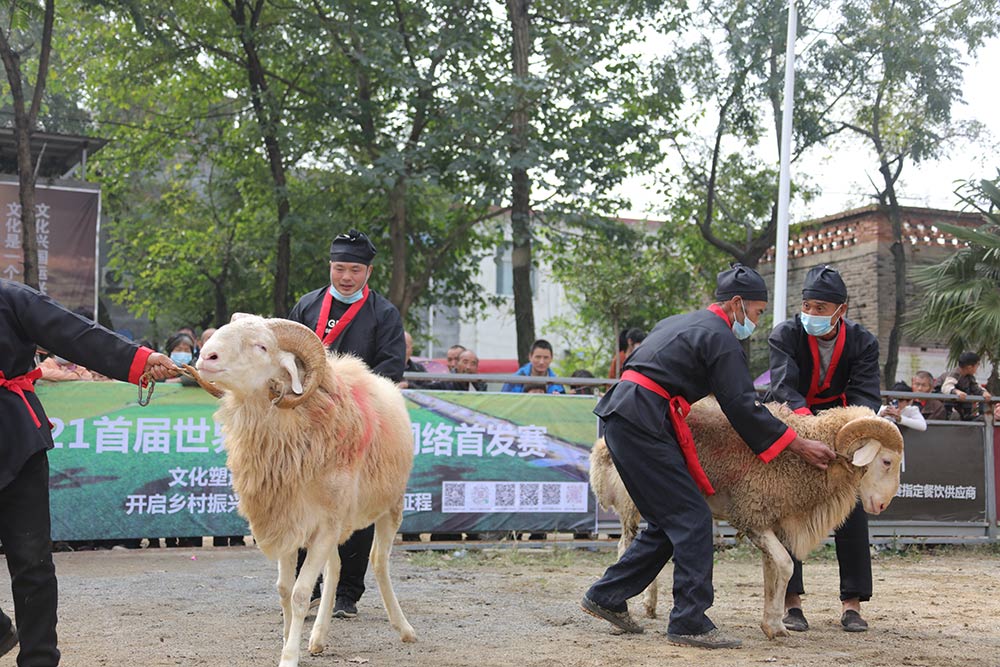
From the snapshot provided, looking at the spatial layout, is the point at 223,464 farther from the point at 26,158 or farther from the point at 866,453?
the point at 866,453

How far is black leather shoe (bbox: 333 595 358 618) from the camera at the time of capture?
7.25 m

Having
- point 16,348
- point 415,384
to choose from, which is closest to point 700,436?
point 16,348

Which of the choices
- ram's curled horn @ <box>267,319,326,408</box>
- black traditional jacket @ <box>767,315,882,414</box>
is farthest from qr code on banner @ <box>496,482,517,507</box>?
ram's curled horn @ <box>267,319,326,408</box>

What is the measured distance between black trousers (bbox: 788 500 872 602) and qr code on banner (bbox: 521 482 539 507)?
4.24 m

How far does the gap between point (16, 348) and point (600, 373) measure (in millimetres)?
33726

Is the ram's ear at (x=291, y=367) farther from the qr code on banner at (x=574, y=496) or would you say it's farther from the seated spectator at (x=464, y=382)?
the qr code on banner at (x=574, y=496)

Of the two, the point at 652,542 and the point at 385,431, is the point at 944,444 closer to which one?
the point at 652,542

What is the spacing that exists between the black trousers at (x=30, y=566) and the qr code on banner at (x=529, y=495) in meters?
6.71

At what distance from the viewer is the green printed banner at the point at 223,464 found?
Result: 10.1 metres

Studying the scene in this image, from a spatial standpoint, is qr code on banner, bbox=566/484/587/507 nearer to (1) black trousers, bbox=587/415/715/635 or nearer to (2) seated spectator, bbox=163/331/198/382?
(2) seated spectator, bbox=163/331/198/382

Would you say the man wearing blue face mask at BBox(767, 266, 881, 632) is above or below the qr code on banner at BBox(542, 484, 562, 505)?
above

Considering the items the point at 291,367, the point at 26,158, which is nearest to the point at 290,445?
the point at 291,367

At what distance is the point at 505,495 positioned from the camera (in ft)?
36.6

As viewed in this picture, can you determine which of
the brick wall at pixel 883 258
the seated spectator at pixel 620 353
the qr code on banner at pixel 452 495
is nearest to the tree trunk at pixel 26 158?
the qr code on banner at pixel 452 495
